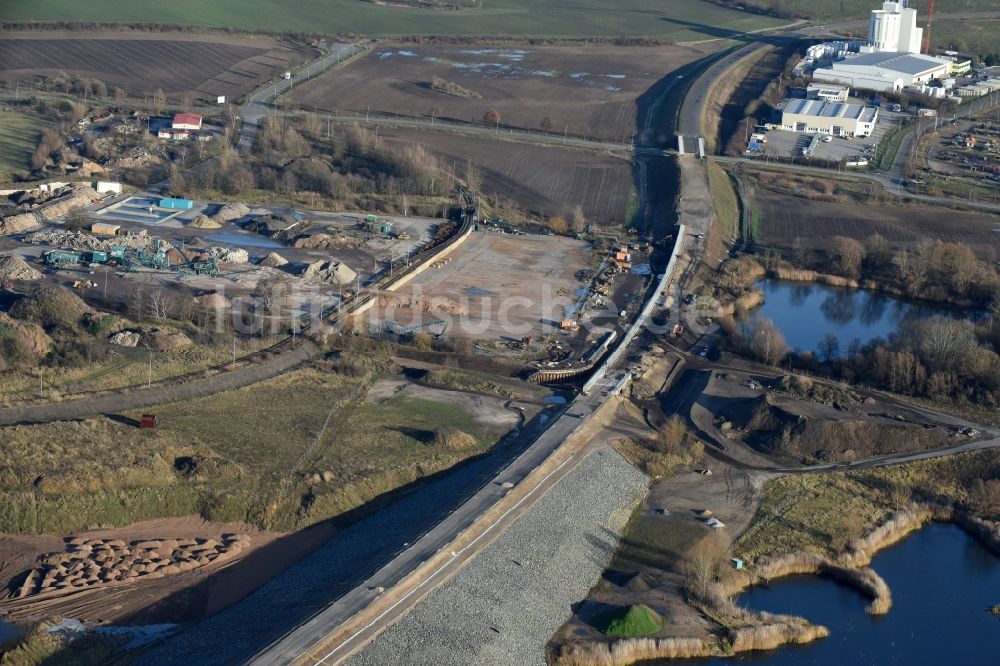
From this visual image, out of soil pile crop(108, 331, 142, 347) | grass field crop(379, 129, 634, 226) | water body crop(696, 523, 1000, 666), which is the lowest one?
water body crop(696, 523, 1000, 666)

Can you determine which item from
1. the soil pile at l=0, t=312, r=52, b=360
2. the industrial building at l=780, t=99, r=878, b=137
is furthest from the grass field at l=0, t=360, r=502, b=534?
the industrial building at l=780, t=99, r=878, b=137

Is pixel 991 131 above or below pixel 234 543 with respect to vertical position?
above

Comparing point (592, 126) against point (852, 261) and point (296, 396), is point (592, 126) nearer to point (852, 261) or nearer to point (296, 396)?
point (852, 261)

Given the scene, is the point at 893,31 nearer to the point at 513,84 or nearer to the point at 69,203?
the point at 513,84

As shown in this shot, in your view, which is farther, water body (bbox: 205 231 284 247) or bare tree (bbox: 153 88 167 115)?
bare tree (bbox: 153 88 167 115)

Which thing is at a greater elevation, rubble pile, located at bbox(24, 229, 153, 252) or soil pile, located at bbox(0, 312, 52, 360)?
rubble pile, located at bbox(24, 229, 153, 252)

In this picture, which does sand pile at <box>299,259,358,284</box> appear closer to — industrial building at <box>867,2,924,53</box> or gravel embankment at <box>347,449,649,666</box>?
gravel embankment at <box>347,449,649,666</box>

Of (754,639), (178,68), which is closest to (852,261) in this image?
(754,639)
